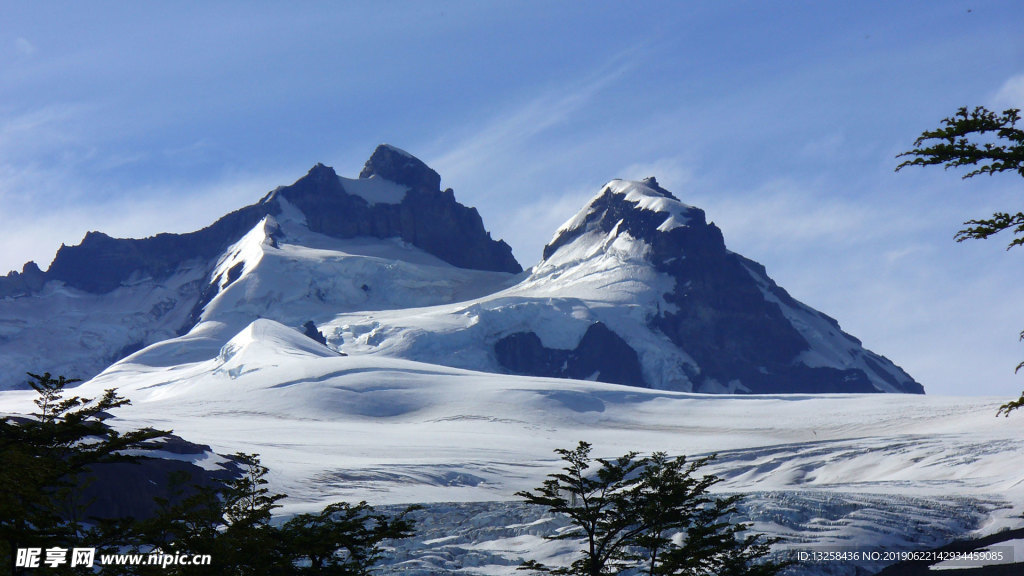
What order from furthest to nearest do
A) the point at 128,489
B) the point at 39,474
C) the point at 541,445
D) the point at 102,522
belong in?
the point at 541,445 → the point at 128,489 → the point at 102,522 → the point at 39,474

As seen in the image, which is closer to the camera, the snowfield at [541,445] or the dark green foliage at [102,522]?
the dark green foliage at [102,522]

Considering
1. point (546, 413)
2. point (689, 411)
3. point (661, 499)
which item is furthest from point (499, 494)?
point (661, 499)

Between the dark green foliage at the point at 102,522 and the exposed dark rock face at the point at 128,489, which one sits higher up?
the dark green foliage at the point at 102,522

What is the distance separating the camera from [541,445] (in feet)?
457

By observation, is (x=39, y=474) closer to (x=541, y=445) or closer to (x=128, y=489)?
(x=128, y=489)

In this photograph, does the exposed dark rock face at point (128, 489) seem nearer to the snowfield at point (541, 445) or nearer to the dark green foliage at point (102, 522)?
the snowfield at point (541, 445)

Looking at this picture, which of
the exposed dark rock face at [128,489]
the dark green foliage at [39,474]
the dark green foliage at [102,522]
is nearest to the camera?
the dark green foliage at [39,474]

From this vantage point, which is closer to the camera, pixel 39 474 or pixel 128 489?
pixel 39 474

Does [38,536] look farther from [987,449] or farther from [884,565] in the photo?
[987,449]

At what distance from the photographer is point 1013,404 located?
19.8 m

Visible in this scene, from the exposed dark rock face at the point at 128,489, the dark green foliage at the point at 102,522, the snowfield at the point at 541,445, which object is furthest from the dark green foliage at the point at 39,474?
the exposed dark rock face at the point at 128,489

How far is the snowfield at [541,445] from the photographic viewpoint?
85.1 metres

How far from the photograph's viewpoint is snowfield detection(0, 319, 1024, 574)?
8506 cm

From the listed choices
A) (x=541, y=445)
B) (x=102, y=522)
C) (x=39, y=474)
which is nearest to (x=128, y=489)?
(x=541, y=445)
